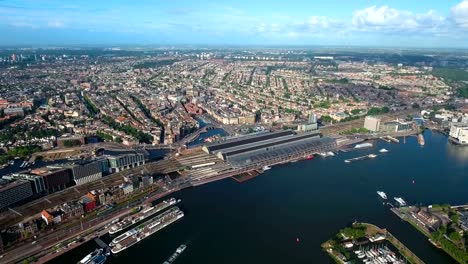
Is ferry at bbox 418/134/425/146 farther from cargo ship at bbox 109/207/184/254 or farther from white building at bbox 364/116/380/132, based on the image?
cargo ship at bbox 109/207/184/254

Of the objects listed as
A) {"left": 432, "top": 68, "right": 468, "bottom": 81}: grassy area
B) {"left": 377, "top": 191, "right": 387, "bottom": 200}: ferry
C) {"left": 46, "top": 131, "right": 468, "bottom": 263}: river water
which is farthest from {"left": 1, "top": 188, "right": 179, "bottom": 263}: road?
{"left": 432, "top": 68, "right": 468, "bottom": 81}: grassy area

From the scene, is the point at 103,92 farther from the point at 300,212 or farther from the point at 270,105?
the point at 300,212

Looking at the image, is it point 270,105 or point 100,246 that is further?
point 270,105

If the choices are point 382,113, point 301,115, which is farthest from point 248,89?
point 382,113

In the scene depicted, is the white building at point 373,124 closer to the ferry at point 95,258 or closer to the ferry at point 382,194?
the ferry at point 382,194

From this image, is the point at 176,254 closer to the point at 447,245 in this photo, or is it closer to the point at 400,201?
the point at 447,245
